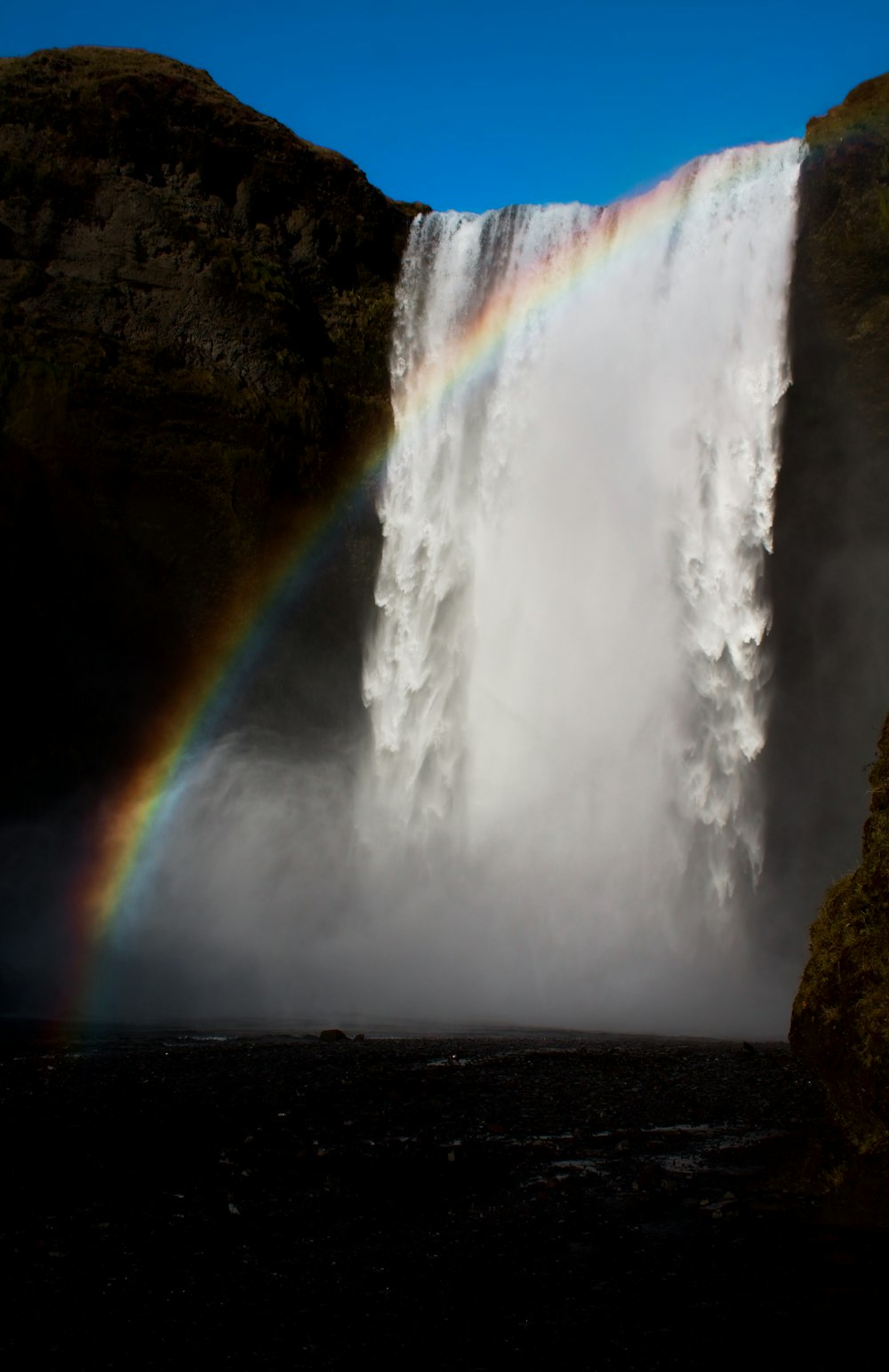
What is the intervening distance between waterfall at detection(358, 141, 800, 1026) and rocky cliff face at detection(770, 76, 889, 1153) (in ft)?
2.73

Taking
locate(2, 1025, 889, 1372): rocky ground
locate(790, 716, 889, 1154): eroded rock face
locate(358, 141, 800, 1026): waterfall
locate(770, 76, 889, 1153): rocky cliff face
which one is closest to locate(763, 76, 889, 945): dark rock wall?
locate(770, 76, 889, 1153): rocky cliff face

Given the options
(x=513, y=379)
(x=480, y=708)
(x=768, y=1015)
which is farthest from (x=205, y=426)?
(x=768, y=1015)

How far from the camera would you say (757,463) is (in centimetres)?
2411

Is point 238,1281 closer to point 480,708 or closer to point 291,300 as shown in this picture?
point 480,708

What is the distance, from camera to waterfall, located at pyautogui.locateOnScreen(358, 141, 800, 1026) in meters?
23.3

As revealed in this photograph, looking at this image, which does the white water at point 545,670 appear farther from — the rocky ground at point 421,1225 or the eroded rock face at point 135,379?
the rocky ground at point 421,1225

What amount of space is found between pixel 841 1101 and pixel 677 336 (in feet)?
70.5

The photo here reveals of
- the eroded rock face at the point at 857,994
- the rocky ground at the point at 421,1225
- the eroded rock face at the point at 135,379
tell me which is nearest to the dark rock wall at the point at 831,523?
the eroded rock face at the point at 135,379

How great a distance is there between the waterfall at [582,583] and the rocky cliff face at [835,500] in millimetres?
833

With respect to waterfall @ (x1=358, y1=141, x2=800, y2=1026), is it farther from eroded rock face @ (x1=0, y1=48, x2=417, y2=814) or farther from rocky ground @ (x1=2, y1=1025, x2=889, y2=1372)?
rocky ground @ (x1=2, y1=1025, x2=889, y2=1372)

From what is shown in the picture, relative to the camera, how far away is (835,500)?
25109 millimetres

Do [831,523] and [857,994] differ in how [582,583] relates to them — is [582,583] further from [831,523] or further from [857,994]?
[857,994]

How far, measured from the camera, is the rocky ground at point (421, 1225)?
15.2 feet

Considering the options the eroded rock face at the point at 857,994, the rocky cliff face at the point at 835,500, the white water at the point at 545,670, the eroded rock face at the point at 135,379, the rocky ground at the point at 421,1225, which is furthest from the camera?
the eroded rock face at the point at 135,379
